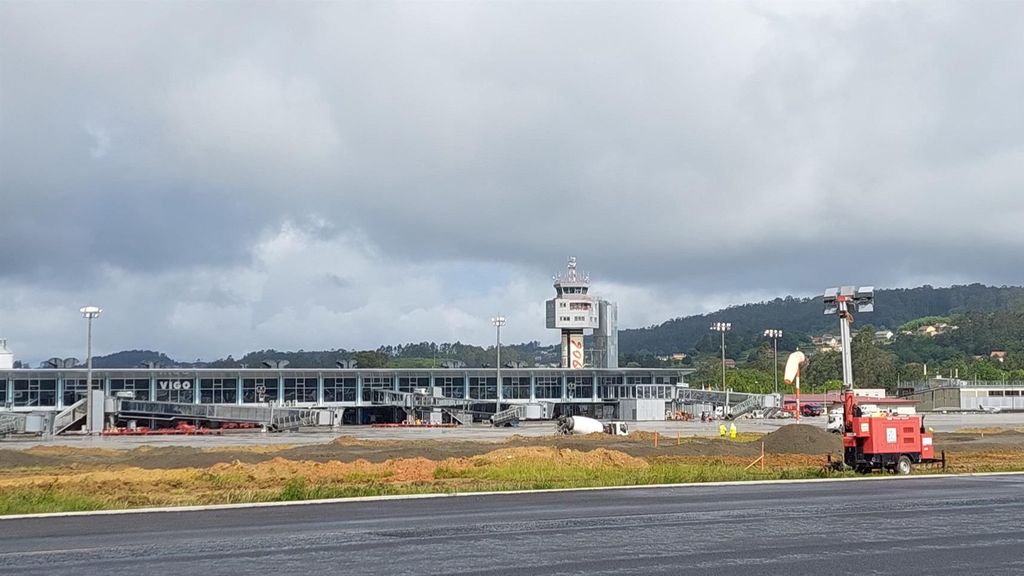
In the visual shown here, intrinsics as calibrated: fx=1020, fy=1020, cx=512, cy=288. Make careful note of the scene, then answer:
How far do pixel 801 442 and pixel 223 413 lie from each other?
6140cm

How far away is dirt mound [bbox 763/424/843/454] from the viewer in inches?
2158

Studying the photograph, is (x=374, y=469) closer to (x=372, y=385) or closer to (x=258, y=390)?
(x=258, y=390)

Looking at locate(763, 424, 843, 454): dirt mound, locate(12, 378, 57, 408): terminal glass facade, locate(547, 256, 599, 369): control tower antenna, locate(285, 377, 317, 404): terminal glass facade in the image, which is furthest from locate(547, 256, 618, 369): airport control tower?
locate(763, 424, 843, 454): dirt mound

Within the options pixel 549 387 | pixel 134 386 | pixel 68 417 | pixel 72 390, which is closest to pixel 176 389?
pixel 134 386

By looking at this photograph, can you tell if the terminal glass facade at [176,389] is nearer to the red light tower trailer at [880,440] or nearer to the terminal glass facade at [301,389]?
the terminal glass facade at [301,389]

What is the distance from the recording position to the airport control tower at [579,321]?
158375 millimetres

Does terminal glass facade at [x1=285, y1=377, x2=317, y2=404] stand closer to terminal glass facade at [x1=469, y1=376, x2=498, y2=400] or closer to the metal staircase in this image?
terminal glass facade at [x1=469, y1=376, x2=498, y2=400]

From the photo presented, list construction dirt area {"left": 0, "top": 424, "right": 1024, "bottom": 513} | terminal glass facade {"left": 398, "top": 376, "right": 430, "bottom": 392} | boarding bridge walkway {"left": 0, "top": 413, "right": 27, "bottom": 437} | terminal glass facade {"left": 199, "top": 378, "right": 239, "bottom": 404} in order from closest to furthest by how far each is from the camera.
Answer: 1. construction dirt area {"left": 0, "top": 424, "right": 1024, "bottom": 513}
2. boarding bridge walkway {"left": 0, "top": 413, "right": 27, "bottom": 437}
3. terminal glass facade {"left": 199, "top": 378, "right": 239, "bottom": 404}
4. terminal glass facade {"left": 398, "top": 376, "right": 430, "bottom": 392}

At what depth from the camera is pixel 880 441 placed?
36656 mm

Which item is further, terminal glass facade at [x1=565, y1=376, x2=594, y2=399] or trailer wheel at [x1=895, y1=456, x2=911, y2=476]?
terminal glass facade at [x1=565, y1=376, x2=594, y2=399]

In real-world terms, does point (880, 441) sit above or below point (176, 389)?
above

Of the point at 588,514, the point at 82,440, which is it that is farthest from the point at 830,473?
the point at 82,440

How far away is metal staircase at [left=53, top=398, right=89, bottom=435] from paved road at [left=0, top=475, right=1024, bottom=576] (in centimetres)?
7365

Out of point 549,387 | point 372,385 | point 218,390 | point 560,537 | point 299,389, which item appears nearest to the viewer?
point 560,537
